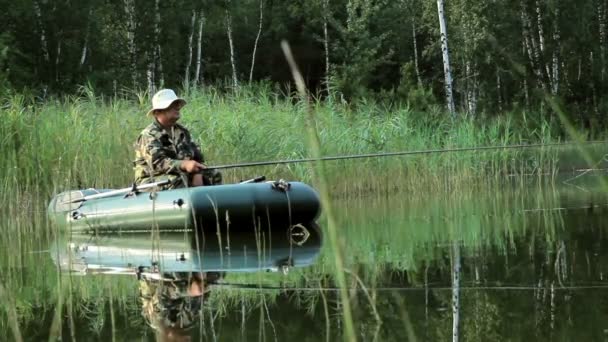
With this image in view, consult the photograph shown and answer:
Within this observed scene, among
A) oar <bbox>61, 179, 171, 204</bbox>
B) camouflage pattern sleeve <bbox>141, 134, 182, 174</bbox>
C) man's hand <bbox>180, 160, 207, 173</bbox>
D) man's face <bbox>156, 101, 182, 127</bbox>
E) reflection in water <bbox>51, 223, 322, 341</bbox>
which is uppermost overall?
man's face <bbox>156, 101, 182, 127</bbox>

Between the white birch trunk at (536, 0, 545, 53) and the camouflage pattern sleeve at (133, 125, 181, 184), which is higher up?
the white birch trunk at (536, 0, 545, 53)

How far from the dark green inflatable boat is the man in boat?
18 centimetres

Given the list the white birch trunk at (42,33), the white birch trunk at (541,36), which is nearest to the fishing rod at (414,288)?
the white birch trunk at (42,33)

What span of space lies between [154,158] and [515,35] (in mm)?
22025

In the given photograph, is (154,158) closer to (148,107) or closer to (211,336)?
(148,107)

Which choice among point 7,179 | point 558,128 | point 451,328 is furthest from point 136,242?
point 558,128

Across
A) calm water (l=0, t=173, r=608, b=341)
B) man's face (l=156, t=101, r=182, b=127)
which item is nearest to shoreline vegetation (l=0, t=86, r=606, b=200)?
man's face (l=156, t=101, r=182, b=127)

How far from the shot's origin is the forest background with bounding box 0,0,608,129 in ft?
88.7

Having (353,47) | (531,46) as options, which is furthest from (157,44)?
(531,46)

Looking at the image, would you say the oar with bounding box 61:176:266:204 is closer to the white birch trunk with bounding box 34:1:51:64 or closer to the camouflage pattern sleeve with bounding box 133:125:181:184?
the camouflage pattern sleeve with bounding box 133:125:181:184

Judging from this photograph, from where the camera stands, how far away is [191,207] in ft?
30.9

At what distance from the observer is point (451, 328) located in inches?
177

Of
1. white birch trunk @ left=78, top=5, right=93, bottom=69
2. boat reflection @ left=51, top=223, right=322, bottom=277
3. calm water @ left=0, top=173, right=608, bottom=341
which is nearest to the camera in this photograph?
calm water @ left=0, top=173, right=608, bottom=341

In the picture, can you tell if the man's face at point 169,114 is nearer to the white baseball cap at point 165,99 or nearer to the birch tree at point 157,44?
the white baseball cap at point 165,99
